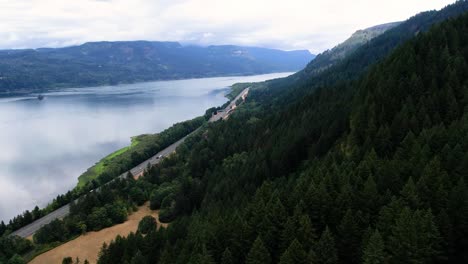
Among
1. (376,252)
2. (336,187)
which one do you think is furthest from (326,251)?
(336,187)

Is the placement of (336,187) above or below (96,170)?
above

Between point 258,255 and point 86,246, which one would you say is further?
point 86,246

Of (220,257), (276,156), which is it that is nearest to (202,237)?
(220,257)

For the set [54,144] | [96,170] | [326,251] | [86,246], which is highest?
[326,251]

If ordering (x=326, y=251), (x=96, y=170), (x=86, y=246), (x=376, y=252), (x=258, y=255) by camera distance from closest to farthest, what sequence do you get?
(x=376, y=252) < (x=326, y=251) < (x=258, y=255) < (x=86, y=246) < (x=96, y=170)

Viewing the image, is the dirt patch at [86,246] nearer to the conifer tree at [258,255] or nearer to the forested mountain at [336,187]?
the forested mountain at [336,187]

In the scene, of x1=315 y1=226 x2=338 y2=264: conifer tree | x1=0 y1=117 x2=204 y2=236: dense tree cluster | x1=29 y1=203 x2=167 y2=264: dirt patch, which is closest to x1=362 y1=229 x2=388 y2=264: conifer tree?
x1=315 y1=226 x2=338 y2=264: conifer tree

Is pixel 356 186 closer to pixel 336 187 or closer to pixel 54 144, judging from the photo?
pixel 336 187

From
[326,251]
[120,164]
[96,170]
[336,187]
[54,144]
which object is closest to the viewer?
[326,251]
